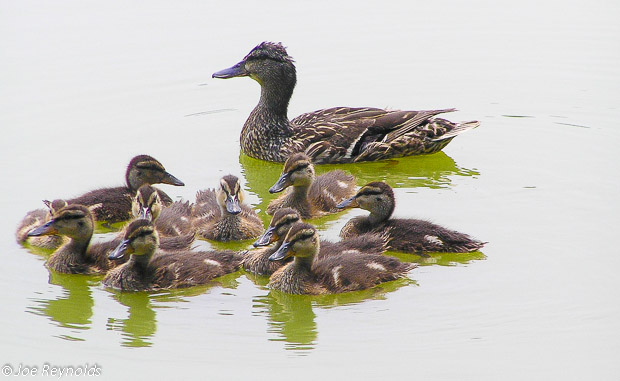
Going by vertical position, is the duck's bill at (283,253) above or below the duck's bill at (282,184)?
below

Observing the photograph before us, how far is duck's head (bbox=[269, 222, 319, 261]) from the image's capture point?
7121 mm

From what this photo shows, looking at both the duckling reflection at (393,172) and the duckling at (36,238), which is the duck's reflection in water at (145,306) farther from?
the duckling reflection at (393,172)

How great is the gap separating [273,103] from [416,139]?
1.40 metres

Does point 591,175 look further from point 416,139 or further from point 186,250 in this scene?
point 186,250

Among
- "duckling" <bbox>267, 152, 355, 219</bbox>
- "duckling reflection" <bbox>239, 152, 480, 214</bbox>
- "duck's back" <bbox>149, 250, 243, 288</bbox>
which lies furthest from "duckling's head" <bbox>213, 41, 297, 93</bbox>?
"duck's back" <bbox>149, 250, 243, 288</bbox>

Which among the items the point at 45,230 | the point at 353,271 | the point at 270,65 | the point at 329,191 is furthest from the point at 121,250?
the point at 270,65

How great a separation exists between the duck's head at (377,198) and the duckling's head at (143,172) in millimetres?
1674

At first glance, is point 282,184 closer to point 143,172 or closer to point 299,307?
point 143,172

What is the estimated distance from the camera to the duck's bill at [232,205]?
801 cm

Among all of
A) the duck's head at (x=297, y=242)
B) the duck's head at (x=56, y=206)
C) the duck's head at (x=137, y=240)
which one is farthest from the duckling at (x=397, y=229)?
the duck's head at (x=56, y=206)

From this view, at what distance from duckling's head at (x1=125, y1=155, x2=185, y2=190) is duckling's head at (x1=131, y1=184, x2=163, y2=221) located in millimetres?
567

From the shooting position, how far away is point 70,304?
718 centimetres

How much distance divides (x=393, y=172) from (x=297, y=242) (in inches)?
114

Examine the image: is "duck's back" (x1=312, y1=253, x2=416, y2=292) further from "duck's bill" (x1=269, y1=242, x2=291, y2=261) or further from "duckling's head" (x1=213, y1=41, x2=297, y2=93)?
"duckling's head" (x1=213, y1=41, x2=297, y2=93)
